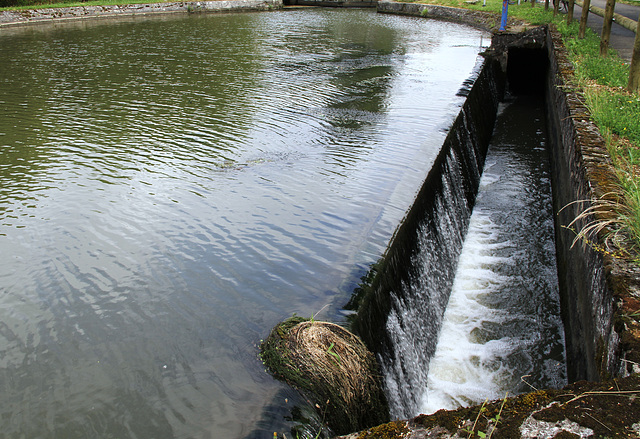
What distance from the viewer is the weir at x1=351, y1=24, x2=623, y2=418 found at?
3943mm

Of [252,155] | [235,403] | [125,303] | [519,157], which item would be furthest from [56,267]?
[519,157]

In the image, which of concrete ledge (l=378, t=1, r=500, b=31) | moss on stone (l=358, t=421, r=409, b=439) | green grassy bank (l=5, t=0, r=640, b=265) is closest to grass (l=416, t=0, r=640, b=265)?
green grassy bank (l=5, t=0, r=640, b=265)

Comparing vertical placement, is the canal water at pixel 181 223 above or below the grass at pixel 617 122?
below

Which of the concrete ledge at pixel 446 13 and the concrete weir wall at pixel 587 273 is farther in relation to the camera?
the concrete ledge at pixel 446 13

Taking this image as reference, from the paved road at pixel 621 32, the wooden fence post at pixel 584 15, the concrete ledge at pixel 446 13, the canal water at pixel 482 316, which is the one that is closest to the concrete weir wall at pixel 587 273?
the canal water at pixel 482 316

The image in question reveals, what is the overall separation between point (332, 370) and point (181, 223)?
291cm

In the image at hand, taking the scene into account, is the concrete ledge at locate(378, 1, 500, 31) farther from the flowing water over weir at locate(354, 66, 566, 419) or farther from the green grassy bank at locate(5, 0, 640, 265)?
the flowing water over weir at locate(354, 66, 566, 419)

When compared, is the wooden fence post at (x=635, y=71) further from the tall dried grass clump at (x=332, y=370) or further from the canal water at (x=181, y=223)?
the tall dried grass clump at (x=332, y=370)

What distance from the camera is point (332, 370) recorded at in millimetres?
3268

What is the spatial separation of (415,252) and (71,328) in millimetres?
3143

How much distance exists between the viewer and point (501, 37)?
15602mm

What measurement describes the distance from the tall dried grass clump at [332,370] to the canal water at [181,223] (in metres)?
0.14

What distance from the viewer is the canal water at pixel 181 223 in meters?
3.44

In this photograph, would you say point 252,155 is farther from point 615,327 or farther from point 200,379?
point 615,327
